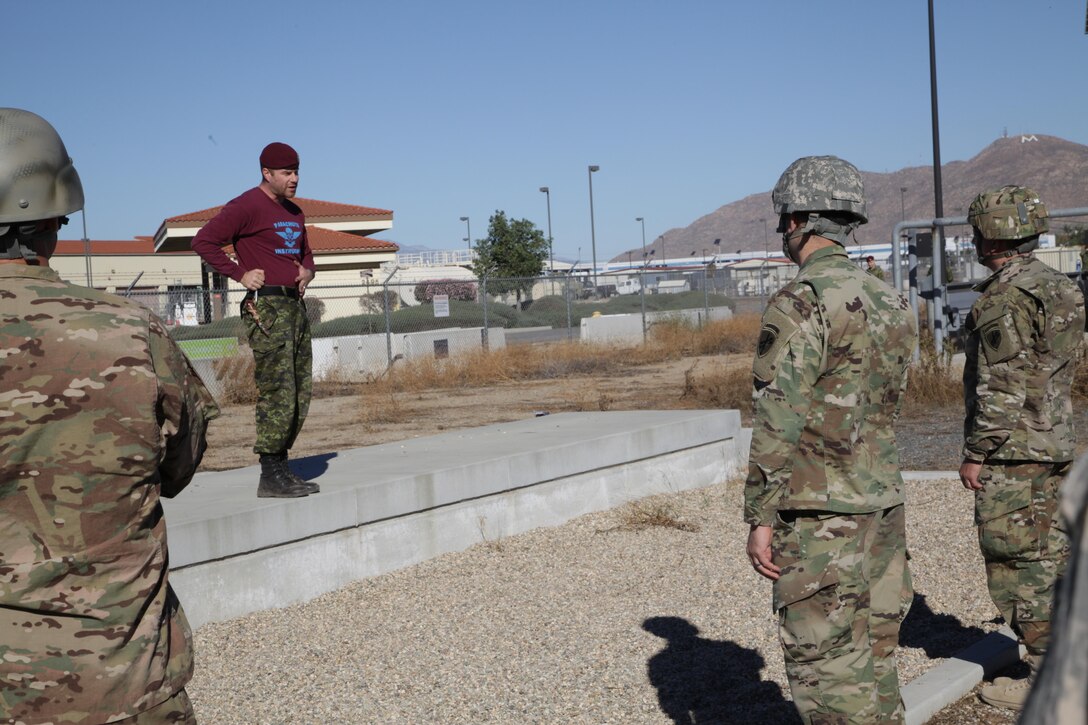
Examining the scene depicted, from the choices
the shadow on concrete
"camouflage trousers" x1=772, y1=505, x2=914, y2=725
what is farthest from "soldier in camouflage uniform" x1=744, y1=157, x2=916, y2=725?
the shadow on concrete

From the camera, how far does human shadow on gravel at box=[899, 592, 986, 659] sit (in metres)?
5.24

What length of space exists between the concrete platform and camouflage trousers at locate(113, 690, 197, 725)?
3235mm

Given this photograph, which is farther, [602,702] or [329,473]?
[329,473]

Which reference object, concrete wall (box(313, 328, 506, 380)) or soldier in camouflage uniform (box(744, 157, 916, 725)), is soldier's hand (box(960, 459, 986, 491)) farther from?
concrete wall (box(313, 328, 506, 380))

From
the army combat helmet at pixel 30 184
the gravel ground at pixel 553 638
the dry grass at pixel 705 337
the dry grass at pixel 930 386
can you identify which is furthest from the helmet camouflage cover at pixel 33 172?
the dry grass at pixel 705 337

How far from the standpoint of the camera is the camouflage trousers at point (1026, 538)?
4320 millimetres

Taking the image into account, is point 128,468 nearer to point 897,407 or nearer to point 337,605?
point 897,407

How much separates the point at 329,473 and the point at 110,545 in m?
4.78

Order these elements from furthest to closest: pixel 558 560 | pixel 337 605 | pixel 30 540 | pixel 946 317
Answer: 1. pixel 946 317
2. pixel 558 560
3. pixel 337 605
4. pixel 30 540

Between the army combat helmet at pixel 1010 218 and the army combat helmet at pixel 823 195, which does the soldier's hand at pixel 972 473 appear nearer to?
the army combat helmet at pixel 1010 218

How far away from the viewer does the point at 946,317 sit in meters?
15.3

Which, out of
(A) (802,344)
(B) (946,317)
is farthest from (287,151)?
(B) (946,317)

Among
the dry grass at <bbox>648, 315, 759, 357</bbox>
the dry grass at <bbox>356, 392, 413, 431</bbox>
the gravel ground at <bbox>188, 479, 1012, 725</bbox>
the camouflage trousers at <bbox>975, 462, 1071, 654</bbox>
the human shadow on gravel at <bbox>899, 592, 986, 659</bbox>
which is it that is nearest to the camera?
the camouflage trousers at <bbox>975, 462, 1071, 654</bbox>

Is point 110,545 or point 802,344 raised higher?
point 802,344
